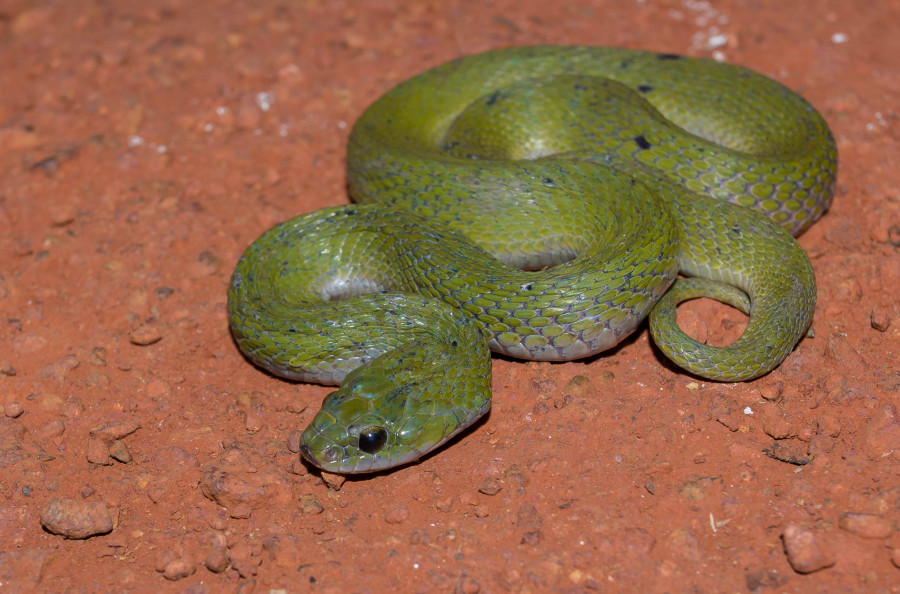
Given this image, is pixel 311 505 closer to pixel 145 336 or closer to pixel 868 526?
pixel 145 336

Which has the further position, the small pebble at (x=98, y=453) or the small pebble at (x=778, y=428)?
the small pebble at (x=98, y=453)

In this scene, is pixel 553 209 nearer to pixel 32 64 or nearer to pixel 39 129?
pixel 39 129

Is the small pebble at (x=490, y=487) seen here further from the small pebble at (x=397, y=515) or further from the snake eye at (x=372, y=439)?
the snake eye at (x=372, y=439)

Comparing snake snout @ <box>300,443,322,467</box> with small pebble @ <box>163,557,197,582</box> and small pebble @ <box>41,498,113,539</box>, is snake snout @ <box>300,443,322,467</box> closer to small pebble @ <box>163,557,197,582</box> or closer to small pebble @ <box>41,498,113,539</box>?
small pebble @ <box>163,557,197,582</box>

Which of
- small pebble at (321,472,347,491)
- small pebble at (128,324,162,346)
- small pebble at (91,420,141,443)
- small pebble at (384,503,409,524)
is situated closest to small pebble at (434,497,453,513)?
small pebble at (384,503,409,524)

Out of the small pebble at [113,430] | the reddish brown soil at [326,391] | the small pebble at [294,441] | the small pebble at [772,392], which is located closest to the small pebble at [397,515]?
the reddish brown soil at [326,391]

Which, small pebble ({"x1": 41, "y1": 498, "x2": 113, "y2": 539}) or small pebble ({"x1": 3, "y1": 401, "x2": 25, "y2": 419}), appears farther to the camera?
small pebble ({"x1": 3, "y1": 401, "x2": 25, "y2": 419})
